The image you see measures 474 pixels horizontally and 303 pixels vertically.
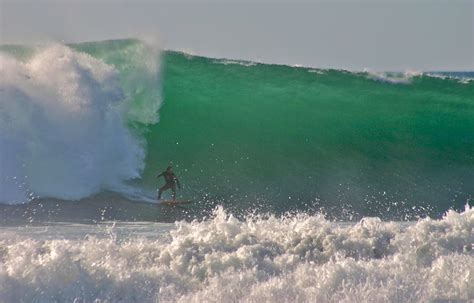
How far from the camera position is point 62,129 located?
11.5 m

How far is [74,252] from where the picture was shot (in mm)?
6309

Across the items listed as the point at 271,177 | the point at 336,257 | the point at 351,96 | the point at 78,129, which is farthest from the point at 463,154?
the point at 336,257

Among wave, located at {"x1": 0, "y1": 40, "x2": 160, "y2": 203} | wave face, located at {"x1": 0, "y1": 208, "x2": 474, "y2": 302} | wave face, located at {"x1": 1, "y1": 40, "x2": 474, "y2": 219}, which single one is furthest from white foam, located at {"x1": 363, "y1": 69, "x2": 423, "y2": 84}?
wave face, located at {"x1": 0, "y1": 208, "x2": 474, "y2": 302}

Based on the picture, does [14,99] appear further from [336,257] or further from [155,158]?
[336,257]

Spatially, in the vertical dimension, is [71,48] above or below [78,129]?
above

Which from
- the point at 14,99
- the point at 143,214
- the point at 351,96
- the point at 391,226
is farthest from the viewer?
the point at 351,96

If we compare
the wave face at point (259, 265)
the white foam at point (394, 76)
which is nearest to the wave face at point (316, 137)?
the white foam at point (394, 76)

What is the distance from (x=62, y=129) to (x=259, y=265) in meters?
6.17

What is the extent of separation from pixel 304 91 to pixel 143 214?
5069 mm

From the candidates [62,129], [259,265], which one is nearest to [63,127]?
[62,129]

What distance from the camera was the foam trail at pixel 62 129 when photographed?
10867 millimetres

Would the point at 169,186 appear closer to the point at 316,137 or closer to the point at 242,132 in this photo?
the point at 242,132

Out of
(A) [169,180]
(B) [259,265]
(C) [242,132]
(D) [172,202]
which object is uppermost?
(B) [259,265]

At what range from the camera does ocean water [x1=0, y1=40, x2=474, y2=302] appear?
5.86m
